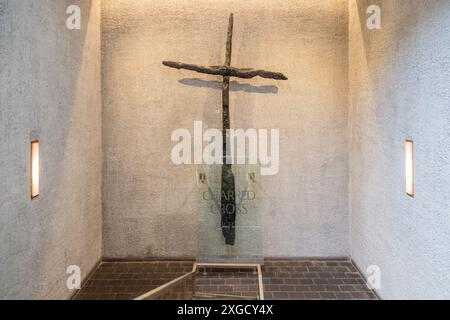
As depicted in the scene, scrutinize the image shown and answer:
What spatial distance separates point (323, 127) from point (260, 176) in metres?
0.98

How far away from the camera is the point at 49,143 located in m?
3.88

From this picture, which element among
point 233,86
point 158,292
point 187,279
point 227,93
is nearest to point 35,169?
point 187,279

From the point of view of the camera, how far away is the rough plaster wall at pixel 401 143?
10.0 feet

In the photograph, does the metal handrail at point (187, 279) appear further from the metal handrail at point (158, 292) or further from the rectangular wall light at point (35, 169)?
the rectangular wall light at point (35, 169)

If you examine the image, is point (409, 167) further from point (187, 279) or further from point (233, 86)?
point (233, 86)

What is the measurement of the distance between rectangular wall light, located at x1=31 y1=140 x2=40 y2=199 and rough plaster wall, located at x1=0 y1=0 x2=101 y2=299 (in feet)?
0.20

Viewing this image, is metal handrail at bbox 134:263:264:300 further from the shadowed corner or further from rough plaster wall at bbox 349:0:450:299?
the shadowed corner

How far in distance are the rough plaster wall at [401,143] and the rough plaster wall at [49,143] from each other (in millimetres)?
2991

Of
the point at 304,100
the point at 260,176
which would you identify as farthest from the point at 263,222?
the point at 304,100

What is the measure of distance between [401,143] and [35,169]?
3042 mm

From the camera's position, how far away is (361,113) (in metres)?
4.96

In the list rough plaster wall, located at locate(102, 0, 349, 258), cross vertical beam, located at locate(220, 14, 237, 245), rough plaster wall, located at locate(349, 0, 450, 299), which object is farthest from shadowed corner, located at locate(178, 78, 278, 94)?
rough plaster wall, located at locate(349, 0, 450, 299)

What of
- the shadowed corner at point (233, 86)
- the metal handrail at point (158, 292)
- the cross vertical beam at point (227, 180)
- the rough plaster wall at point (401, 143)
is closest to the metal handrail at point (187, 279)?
the metal handrail at point (158, 292)

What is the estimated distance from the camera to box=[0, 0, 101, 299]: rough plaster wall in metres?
3.12
